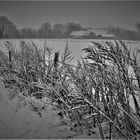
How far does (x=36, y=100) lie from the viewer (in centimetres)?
397

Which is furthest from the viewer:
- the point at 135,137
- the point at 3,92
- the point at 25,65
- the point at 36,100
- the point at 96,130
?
the point at 3,92

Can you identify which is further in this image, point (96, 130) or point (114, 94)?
point (96, 130)

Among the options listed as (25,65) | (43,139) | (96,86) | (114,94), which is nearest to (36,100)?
(25,65)

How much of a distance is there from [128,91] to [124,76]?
27cm

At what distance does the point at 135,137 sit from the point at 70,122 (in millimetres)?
1276

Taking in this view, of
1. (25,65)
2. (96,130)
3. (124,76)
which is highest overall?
(25,65)

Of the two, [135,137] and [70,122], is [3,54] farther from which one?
[135,137]

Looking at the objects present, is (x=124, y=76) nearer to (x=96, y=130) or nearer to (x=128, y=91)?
(x=128, y=91)

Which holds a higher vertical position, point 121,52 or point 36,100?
point 121,52

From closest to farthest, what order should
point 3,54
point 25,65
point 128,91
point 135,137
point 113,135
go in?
1. point 135,137
2. point 128,91
3. point 113,135
4. point 25,65
5. point 3,54

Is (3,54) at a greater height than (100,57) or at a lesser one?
greater

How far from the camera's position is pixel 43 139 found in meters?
2.65

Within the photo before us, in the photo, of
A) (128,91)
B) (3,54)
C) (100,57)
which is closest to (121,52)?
(100,57)

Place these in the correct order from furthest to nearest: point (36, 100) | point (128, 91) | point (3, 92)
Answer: point (3, 92), point (36, 100), point (128, 91)
